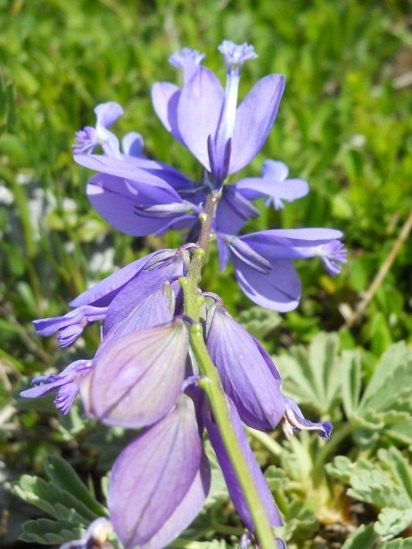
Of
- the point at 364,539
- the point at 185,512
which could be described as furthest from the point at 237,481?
the point at 364,539

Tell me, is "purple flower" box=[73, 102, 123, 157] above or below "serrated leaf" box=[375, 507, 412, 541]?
above

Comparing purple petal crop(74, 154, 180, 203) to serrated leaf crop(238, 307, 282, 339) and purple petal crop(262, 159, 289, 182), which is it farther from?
serrated leaf crop(238, 307, 282, 339)

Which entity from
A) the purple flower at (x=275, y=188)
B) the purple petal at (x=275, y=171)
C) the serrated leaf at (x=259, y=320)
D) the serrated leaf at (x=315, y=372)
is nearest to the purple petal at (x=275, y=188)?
the purple flower at (x=275, y=188)

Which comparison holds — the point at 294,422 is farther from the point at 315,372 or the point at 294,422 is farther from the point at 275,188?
the point at 315,372

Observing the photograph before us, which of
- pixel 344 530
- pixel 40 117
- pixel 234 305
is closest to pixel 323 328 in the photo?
pixel 234 305

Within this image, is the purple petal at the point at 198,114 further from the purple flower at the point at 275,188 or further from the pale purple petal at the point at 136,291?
the pale purple petal at the point at 136,291

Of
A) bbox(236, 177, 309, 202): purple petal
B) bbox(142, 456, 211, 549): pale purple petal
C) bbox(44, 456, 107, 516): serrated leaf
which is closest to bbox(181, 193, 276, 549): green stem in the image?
bbox(142, 456, 211, 549): pale purple petal
